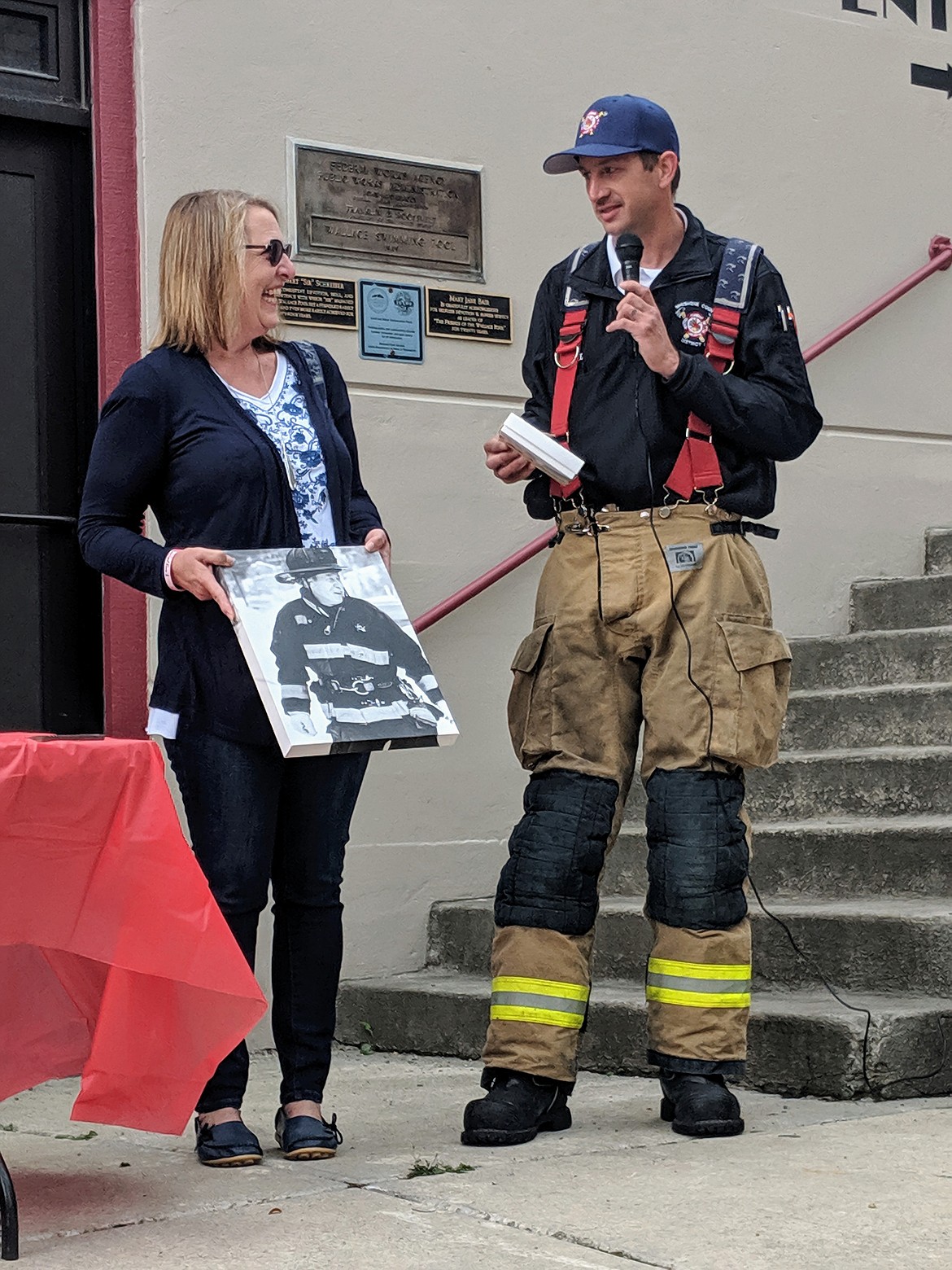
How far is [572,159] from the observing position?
395 centimetres

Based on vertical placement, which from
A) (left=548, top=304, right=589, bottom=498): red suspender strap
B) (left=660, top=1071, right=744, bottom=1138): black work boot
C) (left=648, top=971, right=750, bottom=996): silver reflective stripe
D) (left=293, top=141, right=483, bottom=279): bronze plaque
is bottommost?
(left=660, top=1071, right=744, bottom=1138): black work boot

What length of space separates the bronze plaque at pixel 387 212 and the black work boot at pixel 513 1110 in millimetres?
2804

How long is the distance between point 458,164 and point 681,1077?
3.30m

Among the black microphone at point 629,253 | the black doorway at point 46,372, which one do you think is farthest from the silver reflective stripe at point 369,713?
the black doorway at point 46,372

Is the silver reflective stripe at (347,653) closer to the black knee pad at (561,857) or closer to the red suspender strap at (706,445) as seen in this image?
the black knee pad at (561,857)

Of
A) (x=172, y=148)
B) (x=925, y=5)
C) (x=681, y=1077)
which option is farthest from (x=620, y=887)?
(x=925, y=5)

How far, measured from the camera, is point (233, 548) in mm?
3584

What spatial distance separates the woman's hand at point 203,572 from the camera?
3.41 metres

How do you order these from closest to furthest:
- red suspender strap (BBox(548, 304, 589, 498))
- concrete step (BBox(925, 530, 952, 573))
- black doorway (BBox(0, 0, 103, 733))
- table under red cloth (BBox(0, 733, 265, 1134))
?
table under red cloth (BBox(0, 733, 265, 1134)), red suspender strap (BBox(548, 304, 589, 498)), black doorway (BBox(0, 0, 103, 733)), concrete step (BBox(925, 530, 952, 573))

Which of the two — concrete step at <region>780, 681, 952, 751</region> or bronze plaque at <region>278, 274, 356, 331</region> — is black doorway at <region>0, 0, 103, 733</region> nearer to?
bronze plaque at <region>278, 274, 356, 331</region>

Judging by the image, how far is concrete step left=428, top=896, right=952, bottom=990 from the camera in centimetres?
429

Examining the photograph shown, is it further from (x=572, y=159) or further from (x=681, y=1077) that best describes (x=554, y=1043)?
(x=572, y=159)

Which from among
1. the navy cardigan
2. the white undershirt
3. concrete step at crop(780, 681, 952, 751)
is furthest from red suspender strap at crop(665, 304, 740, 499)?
concrete step at crop(780, 681, 952, 751)

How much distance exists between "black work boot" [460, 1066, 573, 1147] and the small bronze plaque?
2.79 meters
